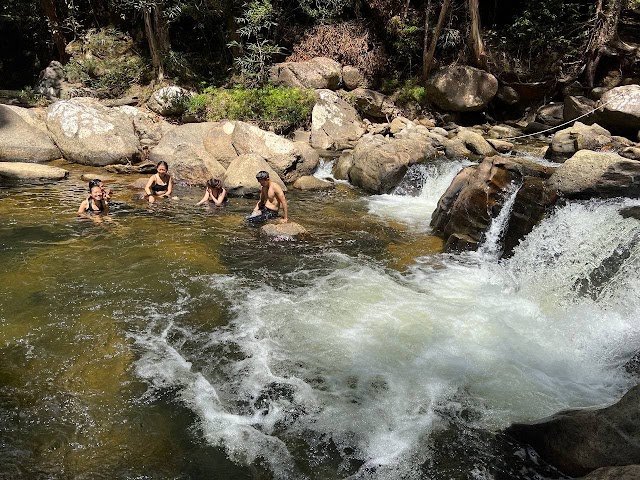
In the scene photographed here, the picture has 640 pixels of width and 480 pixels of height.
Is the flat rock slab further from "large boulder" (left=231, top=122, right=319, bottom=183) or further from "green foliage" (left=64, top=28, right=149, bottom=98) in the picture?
"green foliage" (left=64, top=28, right=149, bottom=98)

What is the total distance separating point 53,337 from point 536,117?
15.2m

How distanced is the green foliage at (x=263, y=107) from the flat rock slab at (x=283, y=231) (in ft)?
24.2

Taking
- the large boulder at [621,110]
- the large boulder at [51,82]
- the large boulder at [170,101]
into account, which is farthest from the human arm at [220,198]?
the large boulder at [51,82]

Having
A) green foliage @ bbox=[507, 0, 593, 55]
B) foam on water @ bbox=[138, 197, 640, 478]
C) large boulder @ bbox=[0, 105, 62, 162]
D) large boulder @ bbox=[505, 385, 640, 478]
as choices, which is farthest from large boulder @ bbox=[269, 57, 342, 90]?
large boulder @ bbox=[505, 385, 640, 478]

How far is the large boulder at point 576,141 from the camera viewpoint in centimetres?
1044

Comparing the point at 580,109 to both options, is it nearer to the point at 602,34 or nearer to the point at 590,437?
the point at 602,34

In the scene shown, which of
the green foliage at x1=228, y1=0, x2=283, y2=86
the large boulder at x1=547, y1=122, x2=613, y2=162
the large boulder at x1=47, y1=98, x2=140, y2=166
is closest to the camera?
the large boulder at x1=547, y1=122, x2=613, y2=162

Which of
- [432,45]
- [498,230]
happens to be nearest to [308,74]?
[432,45]

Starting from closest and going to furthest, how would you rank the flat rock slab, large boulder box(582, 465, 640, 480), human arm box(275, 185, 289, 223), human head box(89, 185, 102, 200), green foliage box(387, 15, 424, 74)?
large boulder box(582, 465, 640, 480) < the flat rock slab < human arm box(275, 185, 289, 223) < human head box(89, 185, 102, 200) < green foliage box(387, 15, 424, 74)

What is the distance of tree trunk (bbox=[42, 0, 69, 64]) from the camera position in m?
17.2

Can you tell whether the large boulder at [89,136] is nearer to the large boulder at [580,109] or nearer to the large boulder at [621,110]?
the large boulder at [580,109]

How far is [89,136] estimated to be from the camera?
471 inches

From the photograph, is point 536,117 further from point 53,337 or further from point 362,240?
point 53,337

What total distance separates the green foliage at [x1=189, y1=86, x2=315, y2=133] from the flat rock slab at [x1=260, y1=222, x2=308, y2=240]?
7371 mm
